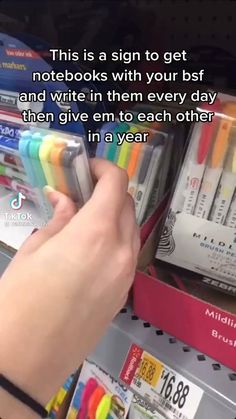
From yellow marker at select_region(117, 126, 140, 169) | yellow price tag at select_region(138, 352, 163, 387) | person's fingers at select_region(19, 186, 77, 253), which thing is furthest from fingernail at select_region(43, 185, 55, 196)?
yellow price tag at select_region(138, 352, 163, 387)

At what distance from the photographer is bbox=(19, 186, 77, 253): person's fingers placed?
487 millimetres

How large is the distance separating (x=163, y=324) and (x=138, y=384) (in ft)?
0.26

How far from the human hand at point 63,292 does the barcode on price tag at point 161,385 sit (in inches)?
5.1

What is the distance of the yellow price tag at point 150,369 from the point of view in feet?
1.93

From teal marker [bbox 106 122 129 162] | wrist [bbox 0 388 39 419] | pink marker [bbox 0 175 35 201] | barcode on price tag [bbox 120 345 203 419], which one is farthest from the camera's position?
pink marker [bbox 0 175 35 201]

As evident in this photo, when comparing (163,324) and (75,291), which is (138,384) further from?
(75,291)

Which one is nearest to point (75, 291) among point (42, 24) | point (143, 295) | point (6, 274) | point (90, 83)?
point (6, 274)

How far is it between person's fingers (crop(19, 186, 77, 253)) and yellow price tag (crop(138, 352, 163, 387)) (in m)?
0.21

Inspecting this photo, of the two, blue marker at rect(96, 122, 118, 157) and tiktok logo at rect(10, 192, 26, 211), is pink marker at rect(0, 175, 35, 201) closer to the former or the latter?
tiktok logo at rect(10, 192, 26, 211)

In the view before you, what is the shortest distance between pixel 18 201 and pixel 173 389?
1.55 ft

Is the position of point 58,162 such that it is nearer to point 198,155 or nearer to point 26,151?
point 26,151

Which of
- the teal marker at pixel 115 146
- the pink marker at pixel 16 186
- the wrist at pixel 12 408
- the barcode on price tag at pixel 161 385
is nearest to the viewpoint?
the wrist at pixel 12 408

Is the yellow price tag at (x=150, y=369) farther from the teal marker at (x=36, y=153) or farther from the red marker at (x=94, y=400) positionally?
the teal marker at (x=36, y=153)

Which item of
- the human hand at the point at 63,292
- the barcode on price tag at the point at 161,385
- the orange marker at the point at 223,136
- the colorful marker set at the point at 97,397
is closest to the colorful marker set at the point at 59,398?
the colorful marker set at the point at 97,397
